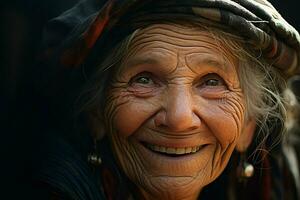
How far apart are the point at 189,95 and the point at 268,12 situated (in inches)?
16.2

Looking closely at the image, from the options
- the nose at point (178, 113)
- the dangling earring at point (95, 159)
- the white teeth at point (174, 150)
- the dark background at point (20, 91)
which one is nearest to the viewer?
the nose at point (178, 113)

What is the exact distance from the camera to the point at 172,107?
2090mm

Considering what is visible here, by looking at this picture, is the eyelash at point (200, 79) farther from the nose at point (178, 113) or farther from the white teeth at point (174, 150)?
the white teeth at point (174, 150)

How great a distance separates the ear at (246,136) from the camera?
7.80 ft

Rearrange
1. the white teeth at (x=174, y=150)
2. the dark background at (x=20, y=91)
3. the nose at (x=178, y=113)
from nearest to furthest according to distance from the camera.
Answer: the nose at (x=178, y=113) → the white teeth at (x=174, y=150) → the dark background at (x=20, y=91)

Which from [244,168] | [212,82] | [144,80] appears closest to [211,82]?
[212,82]

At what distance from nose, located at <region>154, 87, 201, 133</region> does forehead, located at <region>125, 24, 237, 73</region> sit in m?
0.12

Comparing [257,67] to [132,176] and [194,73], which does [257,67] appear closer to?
[194,73]

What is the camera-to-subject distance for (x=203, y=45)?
215cm

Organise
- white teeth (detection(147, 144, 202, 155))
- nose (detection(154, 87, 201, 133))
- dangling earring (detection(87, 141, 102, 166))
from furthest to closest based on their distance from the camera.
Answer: dangling earring (detection(87, 141, 102, 166)), white teeth (detection(147, 144, 202, 155)), nose (detection(154, 87, 201, 133))

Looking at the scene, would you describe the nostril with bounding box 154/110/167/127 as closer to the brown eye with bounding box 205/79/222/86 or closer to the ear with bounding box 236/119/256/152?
the brown eye with bounding box 205/79/222/86

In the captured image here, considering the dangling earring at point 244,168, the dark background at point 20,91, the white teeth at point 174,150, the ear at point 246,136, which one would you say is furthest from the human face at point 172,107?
the dark background at point 20,91

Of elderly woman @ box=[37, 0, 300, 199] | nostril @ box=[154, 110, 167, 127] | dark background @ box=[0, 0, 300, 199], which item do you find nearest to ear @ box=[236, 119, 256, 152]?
elderly woman @ box=[37, 0, 300, 199]

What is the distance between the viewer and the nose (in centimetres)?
208
